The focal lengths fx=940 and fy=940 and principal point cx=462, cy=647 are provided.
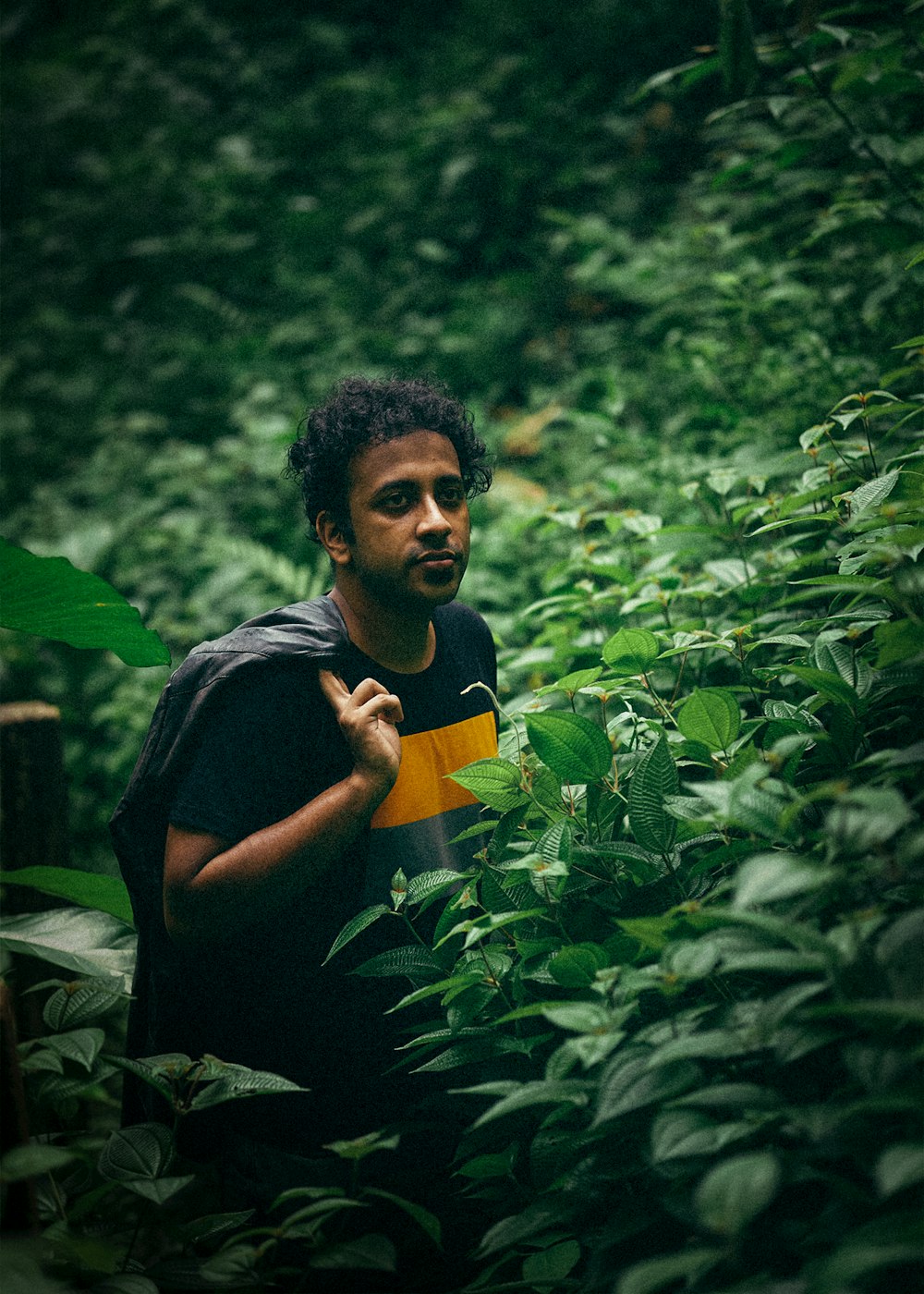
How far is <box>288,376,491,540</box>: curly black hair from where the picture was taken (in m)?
1.75

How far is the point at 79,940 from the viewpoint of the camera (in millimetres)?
1798

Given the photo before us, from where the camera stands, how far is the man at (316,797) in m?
1.54

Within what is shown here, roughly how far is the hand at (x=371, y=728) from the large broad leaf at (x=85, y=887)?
61cm

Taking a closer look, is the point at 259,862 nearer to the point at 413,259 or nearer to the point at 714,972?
the point at 714,972

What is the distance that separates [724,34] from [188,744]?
209 cm

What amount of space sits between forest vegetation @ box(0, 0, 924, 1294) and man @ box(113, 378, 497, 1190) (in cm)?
9

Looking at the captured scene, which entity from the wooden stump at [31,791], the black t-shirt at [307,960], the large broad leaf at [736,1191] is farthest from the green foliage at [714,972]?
the wooden stump at [31,791]

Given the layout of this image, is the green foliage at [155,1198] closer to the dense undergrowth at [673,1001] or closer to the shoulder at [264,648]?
the dense undergrowth at [673,1001]

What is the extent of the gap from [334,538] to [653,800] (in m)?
0.80

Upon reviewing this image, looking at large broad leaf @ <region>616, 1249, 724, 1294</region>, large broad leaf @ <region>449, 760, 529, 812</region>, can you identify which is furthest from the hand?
large broad leaf @ <region>616, 1249, 724, 1294</region>

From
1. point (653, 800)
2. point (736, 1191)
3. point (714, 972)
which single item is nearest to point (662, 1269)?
point (736, 1191)

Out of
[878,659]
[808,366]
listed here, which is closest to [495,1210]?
[878,659]

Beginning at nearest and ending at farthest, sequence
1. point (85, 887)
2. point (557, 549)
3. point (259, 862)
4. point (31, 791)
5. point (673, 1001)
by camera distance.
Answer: point (673, 1001) → point (259, 862) → point (85, 887) → point (31, 791) → point (557, 549)

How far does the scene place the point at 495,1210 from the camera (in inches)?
57.1
